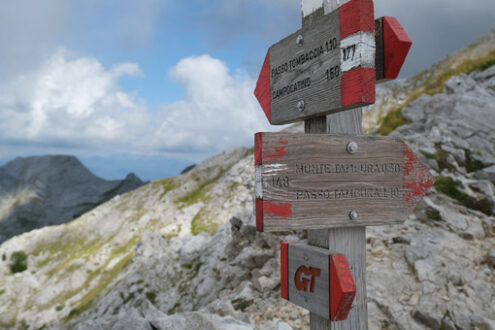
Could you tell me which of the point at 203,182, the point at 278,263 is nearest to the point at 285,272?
the point at 278,263

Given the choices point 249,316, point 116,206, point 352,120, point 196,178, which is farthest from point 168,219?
point 352,120

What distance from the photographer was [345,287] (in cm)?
348

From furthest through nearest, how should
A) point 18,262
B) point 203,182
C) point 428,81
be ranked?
point 18,262, point 203,182, point 428,81

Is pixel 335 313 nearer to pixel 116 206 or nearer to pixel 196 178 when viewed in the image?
pixel 196 178

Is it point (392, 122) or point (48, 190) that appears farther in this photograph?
point (48, 190)

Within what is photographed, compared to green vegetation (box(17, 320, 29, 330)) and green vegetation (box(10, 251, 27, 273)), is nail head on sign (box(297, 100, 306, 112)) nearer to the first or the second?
green vegetation (box(17, 320, 29, 330))

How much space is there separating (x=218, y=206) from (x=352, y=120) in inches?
965

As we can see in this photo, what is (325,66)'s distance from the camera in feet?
12.0

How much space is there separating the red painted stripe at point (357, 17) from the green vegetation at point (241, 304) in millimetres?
7913

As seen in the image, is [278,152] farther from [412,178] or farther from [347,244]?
[412,178]

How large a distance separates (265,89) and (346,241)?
7.49ft

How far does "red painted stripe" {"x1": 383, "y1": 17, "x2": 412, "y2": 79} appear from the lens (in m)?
3.39

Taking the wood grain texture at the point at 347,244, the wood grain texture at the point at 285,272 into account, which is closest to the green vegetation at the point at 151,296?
the wood grain texture at the point at 285,272

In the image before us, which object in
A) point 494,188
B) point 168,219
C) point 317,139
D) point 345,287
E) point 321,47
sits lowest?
point 168,219
